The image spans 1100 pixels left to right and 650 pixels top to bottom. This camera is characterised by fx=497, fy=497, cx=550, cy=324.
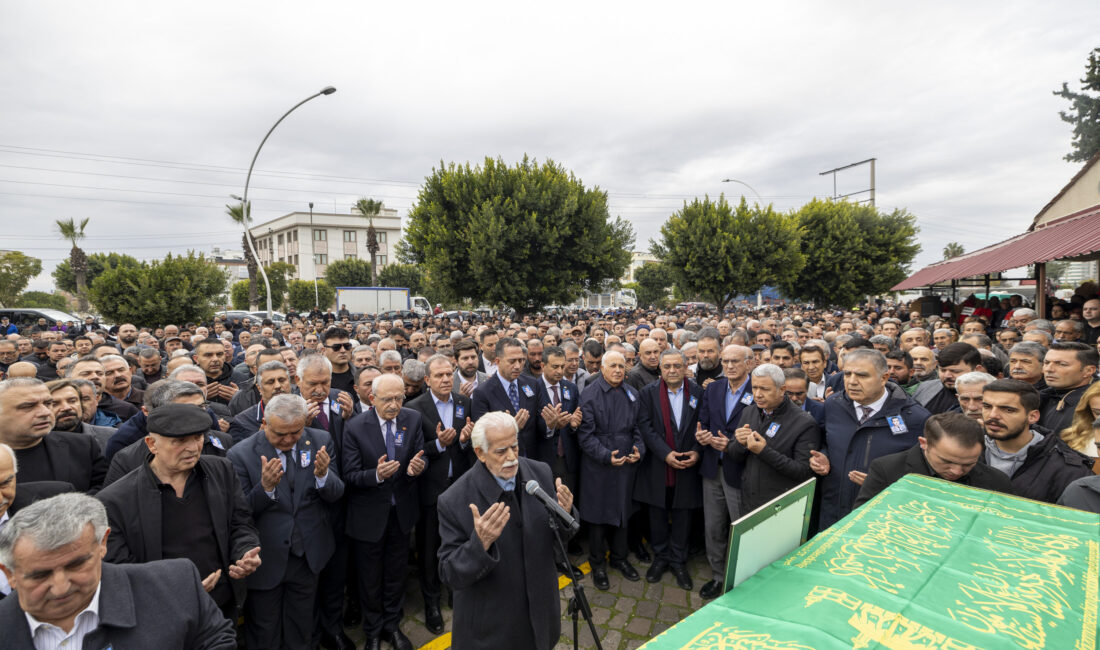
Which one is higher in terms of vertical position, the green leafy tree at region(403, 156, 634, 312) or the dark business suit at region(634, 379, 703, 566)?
the green leafy tree at region(403, 156, 634, 312)

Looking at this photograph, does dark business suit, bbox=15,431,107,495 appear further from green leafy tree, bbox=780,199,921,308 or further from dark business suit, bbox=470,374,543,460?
green leafy tree, bbox=780,199,921,308

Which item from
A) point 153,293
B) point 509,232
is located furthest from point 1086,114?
point 153,293

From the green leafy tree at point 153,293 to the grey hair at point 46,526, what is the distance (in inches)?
813

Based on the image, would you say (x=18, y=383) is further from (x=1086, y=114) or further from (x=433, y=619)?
(x=1086, y=114)

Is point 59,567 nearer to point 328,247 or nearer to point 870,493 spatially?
point 870,493

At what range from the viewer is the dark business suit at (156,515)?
8.79 ft

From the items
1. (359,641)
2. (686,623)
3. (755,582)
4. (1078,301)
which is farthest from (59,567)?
(1078,301)

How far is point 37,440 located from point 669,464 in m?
4.87

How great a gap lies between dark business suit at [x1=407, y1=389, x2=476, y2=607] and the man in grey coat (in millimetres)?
2402

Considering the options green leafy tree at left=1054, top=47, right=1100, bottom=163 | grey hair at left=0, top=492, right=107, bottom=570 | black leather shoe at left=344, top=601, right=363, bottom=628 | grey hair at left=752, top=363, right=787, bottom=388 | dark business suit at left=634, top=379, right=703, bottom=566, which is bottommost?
black leather shoe at left=344, top=601, right=363, bottom=628

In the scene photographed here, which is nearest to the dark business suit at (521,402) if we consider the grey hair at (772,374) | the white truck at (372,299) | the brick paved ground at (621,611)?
the brick paved ground at (621,611)

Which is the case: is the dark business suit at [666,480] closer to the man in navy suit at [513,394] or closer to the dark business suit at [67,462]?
the man in navy suit at [513,394]

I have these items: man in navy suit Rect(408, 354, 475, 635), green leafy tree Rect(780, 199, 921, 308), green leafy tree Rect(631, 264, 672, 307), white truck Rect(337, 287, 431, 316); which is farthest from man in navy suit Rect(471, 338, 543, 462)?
green leafy tree Rect(631, 264, 672, 307)

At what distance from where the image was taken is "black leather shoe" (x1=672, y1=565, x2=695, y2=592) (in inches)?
186
